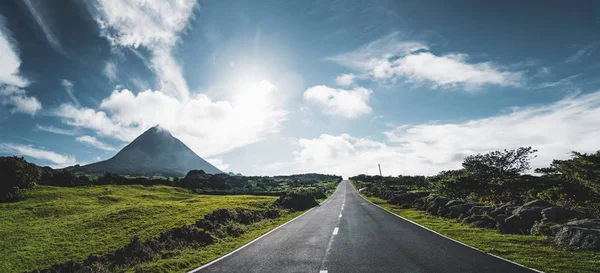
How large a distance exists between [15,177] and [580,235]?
244 ft

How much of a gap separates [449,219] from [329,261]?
16387 millimetres

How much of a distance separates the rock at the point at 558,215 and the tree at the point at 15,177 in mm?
68932

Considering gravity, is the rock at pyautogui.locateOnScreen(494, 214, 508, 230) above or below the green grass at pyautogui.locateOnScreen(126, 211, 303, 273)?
above

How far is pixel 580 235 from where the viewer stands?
10922 millimetres

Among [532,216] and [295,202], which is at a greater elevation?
[532,216]

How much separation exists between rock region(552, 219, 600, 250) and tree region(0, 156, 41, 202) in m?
68.5

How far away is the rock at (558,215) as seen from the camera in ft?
47.6

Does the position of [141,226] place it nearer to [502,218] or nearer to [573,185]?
Answer: [502,218]

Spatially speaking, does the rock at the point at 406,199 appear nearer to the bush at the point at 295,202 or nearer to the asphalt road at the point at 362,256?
the bush at the point at 295,202

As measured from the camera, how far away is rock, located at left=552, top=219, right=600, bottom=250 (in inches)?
410

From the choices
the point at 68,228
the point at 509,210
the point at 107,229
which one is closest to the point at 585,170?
the point at 509,210

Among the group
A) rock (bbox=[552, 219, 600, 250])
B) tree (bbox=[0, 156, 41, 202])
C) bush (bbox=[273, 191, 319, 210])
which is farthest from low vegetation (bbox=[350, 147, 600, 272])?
tree (bbox=[0, 156, 41, 202])

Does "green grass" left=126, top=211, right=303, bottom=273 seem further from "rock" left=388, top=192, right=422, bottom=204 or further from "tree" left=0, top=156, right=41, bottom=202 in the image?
"tree" left=0, top=156, right=41, bottom=202

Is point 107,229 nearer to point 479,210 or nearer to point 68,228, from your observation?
point 68,228
